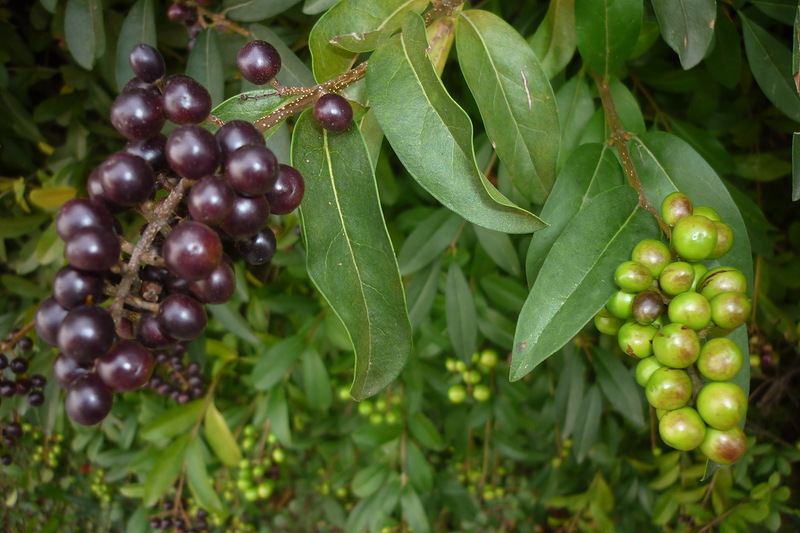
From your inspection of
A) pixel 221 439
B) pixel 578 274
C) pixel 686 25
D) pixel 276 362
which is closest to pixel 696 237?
pixel 578 274

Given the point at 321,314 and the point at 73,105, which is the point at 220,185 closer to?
the point at 321,314

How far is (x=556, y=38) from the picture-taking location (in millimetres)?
1142

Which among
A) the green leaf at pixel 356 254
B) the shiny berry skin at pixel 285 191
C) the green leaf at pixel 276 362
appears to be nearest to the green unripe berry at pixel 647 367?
the green leaf at pixel 356 254

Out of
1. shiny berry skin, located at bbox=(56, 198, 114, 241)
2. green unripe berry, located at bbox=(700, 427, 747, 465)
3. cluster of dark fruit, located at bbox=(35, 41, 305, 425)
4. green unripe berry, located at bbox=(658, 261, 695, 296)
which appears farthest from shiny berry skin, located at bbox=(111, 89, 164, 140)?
green unripe berry, located at bbox=(700, 427, 747, 465)

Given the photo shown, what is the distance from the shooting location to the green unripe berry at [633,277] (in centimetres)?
71

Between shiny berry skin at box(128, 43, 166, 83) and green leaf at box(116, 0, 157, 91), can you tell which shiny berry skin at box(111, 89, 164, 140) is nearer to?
shiny berry skin at box(128, 43, 166, 83)

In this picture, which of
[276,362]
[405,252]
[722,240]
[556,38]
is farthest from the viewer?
[276,362]

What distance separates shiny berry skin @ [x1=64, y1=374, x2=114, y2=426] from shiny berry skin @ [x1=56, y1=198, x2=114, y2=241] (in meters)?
0.16

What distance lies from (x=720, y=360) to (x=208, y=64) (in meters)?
1.27

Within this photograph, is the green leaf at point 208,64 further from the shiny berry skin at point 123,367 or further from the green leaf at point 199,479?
the green leaf at point 199,479

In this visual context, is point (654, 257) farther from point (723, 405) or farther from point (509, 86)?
point (509, 86)

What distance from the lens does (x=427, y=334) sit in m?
1.81

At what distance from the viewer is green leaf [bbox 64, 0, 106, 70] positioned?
1282 millimetres

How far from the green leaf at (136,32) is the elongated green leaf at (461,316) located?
109 centimetres
